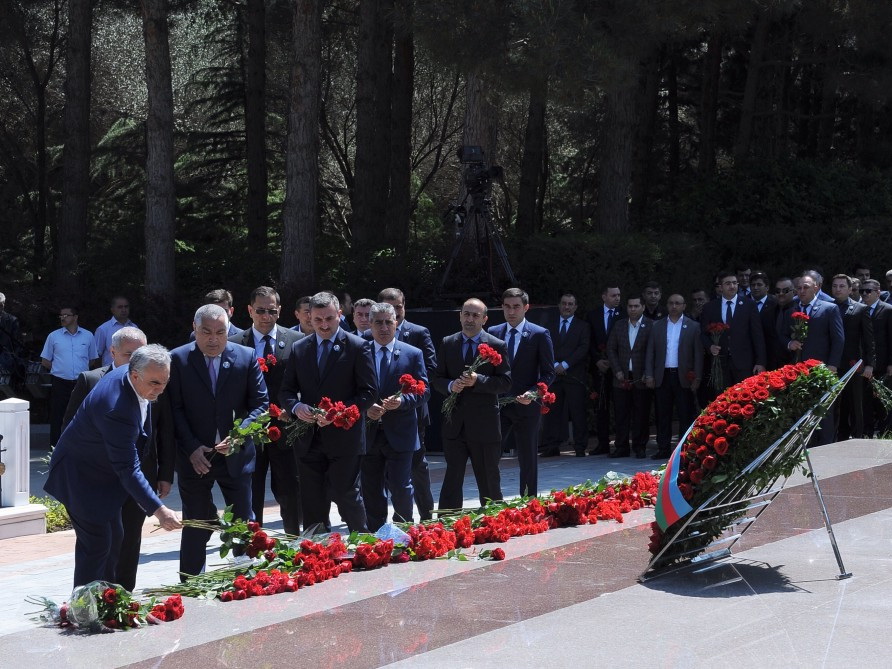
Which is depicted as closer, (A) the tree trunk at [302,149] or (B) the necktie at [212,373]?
(B) the necktie at [212,373]

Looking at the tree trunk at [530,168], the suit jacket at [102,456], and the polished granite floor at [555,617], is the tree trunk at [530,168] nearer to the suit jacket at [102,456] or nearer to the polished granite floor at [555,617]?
the polished granite floor at [555,617]

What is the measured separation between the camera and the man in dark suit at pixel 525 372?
10.1 metres

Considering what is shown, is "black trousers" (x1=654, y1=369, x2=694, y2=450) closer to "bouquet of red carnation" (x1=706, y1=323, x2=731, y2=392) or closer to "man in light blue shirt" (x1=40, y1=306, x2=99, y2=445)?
"bouquet of red carnation" (x1=706, y1=323, x2=731, y2=392)

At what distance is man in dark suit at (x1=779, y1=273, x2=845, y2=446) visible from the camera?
1284 cm

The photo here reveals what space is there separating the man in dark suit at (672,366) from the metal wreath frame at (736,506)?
804 cm

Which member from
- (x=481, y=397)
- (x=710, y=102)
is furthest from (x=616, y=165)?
(x=481, y=397)

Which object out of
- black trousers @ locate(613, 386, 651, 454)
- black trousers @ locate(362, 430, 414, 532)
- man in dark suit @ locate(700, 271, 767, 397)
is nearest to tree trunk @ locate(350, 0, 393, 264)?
black trousers @ locate(613, 386, 651, 454)

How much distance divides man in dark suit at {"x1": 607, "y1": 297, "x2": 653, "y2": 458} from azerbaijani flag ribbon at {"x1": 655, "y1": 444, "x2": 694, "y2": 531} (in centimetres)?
861

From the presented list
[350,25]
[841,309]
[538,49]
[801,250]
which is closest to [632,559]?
[841,309]

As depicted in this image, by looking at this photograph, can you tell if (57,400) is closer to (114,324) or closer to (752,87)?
(114,324)

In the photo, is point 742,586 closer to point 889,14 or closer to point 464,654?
point 464,654

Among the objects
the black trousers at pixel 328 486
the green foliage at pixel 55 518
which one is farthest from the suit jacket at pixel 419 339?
the green foliage at pixel 55 518

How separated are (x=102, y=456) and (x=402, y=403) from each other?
2.92m

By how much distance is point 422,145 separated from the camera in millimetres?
35250
